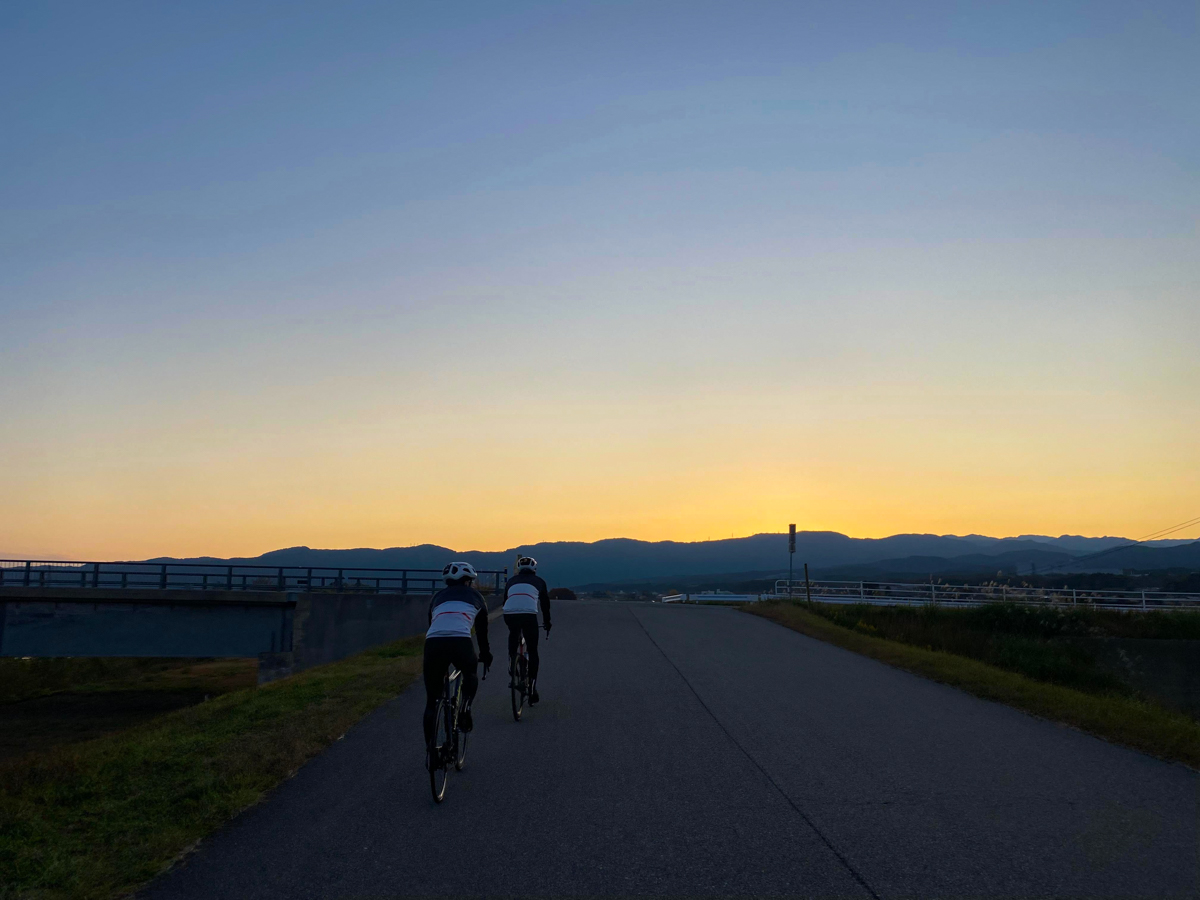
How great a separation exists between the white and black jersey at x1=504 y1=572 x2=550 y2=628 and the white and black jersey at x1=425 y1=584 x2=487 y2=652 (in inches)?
107

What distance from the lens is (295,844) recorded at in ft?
20.6

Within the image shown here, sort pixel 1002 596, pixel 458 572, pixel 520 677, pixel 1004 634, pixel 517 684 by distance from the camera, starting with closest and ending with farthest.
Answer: pixel 458 572 → pixel 517 684 → pixel 520 677 → pixel 1004 634 → pixel 1002 596

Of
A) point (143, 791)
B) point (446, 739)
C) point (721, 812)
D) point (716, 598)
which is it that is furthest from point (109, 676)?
point (721, 812)

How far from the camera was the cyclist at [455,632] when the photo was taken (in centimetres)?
800

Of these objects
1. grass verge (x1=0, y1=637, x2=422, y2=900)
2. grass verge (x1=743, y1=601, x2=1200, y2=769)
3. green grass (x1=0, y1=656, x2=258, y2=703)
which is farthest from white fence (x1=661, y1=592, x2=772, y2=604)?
grass verge (x1=0, y1=637, x2=422, y2=900)

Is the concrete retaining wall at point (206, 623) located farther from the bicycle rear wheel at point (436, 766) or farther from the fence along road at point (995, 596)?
the bicycle rear wheel at point (436, 766)

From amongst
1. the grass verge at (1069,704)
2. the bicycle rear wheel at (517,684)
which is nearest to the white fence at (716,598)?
the grass verge at (1069,704)

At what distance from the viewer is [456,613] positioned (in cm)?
827

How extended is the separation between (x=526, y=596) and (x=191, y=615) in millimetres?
31358

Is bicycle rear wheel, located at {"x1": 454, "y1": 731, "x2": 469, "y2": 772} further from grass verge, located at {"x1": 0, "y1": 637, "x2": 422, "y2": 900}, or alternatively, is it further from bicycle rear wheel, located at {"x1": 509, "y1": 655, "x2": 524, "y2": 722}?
bicycle rear wheel, located at {"x1": 509, "y1": 655, "x2": 524, "y2": 722}

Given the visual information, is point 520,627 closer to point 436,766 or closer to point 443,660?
point 443,660

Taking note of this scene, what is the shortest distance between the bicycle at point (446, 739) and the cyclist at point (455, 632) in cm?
8

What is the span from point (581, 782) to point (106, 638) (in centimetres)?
3550

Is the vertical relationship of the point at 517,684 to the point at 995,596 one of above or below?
below
